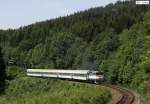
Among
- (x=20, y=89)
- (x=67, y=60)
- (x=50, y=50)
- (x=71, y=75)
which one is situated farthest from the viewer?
(x=50, y=50)

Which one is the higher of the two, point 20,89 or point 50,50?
point 50,50

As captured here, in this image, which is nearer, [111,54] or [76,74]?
[76,74]

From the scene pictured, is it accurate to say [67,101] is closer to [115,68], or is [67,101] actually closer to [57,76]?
[115,68]

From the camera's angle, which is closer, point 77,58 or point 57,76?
point 57,76

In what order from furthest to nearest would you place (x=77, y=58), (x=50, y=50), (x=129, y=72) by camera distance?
(x=50, y=50) < (x=77, y=58) < (x=129, y=72)

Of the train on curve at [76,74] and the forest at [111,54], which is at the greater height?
the forest at [111,54]

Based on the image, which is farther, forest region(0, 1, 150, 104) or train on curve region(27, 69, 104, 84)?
train on curve region(27, 69, 104, 84)

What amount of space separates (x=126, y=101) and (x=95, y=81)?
119ft

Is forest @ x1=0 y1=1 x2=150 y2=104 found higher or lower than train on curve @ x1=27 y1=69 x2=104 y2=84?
higher

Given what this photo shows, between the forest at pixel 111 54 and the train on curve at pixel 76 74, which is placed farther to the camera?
the train on curve at pixel 76 74

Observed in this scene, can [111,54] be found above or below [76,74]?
above

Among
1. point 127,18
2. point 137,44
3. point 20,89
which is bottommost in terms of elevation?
point 20,89

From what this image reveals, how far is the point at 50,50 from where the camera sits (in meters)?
166

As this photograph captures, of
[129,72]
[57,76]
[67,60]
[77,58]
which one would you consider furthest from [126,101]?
[67,60]
